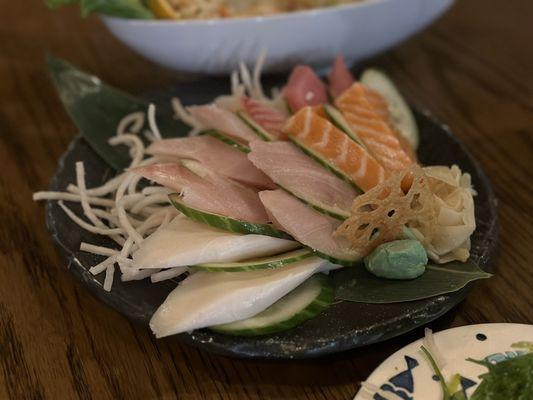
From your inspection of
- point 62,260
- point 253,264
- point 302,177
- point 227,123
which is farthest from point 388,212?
point 62,260

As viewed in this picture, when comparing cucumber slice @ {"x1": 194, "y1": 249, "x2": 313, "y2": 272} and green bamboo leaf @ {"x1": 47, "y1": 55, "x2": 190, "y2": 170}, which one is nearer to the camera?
cucumber slice @ {"x1": 194, "y1": 249, "x2": 313, "y2": 272}

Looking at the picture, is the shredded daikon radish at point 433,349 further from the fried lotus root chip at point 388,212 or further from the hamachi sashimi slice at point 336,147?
the hamachi sashimi slice at point 336,147

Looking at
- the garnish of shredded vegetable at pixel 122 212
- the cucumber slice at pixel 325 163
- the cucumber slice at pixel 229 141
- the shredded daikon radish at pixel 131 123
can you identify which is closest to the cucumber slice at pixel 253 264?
the garnish of shredded vegetable at pixel 122 212

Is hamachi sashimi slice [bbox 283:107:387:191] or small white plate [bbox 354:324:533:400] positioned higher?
hamachi sashimi slice [bbox 283:107:387:191]

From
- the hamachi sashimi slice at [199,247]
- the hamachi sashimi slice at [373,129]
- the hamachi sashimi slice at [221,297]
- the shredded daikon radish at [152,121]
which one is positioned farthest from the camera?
the shredded daikon radish at [152,121]

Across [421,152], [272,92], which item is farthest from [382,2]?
[421,152]

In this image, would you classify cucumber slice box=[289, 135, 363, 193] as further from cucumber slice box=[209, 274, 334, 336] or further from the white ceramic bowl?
the white ceramic bowl

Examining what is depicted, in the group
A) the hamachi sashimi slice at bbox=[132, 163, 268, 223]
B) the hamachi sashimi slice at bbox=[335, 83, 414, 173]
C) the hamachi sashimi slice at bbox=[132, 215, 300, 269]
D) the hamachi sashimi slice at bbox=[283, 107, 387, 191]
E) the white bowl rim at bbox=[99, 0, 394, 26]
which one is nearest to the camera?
the hamachi sashimi slice at bbox=[132, 215, 300, 269]

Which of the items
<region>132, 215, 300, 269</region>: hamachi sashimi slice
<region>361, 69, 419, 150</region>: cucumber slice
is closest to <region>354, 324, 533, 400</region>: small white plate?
<region>132, 215, 300, 269</region>: hamachi sashimi slice

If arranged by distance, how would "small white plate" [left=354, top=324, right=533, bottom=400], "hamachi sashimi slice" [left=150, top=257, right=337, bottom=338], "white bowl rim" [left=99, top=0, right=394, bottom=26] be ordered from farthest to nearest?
"white bowl rim" [left=99, top=0, right=394, bottom=26]
"hamachi sashimi slice" [left=150, top=257, right=337, bottom=338]
"small white plate" [left=354, top=324, right=533, bottom=400]
